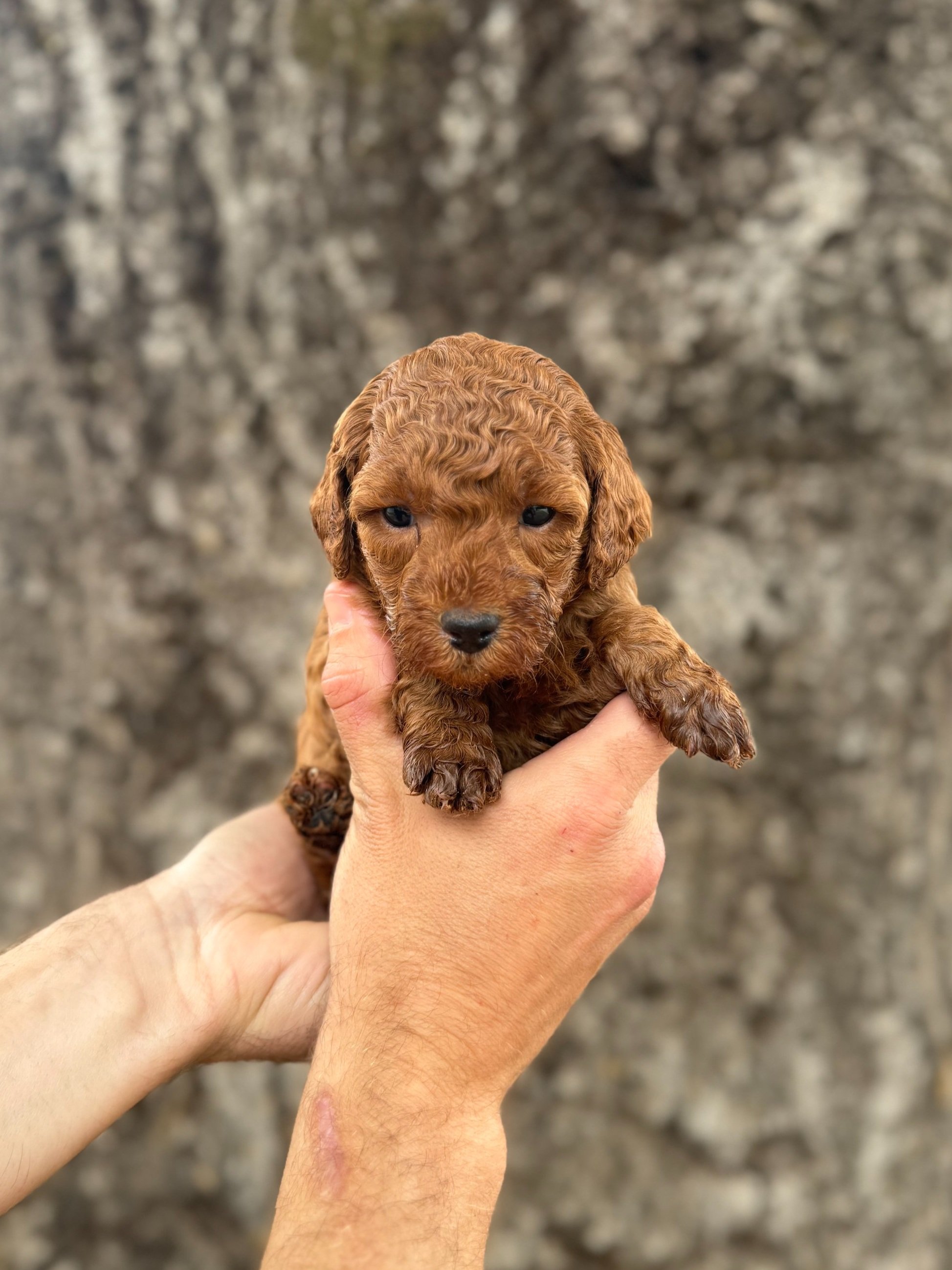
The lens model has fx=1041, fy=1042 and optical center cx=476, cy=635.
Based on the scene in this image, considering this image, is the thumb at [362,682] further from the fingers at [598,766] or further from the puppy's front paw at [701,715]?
the puppy's front paw at [701,715]

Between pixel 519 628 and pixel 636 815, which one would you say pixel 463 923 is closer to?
pixel 636 815

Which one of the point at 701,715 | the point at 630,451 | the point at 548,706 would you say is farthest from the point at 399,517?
the point at 630,451

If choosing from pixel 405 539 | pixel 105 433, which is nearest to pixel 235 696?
pixel 105 433

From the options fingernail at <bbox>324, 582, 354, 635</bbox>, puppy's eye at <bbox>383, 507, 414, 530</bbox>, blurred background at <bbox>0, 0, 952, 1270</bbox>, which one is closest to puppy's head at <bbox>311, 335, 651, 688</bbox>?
puppy's eye at <bbox>383, 507, 414, 530</bbox>

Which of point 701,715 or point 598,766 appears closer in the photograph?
point 701,715

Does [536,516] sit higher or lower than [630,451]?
higher

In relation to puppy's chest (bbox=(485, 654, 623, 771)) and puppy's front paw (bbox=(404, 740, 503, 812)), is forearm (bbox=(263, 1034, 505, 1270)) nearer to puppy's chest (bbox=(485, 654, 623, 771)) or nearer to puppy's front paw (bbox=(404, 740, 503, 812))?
puppy's front paw (bbox=(404, 740, 503, 812))

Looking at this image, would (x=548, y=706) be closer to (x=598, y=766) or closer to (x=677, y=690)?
(x=598, y=766)
